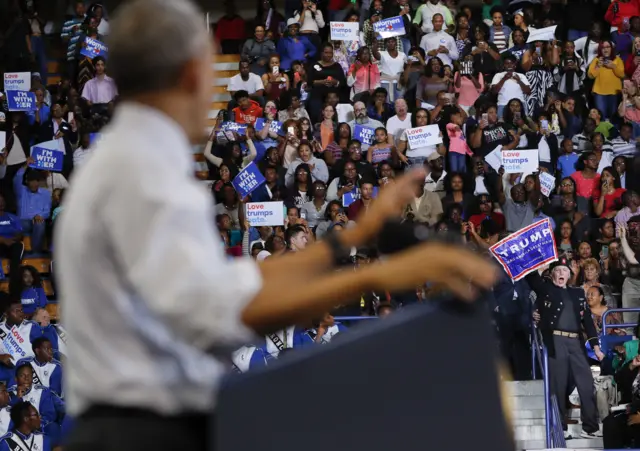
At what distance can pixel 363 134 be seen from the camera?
15.2 metres

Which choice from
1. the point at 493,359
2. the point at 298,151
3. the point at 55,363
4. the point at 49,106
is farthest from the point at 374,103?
the point at 493,359

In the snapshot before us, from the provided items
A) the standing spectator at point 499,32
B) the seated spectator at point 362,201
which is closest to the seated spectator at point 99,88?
the seated spectator at point 362,201

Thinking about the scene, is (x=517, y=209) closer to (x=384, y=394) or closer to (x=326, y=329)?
(x=326, y=329)

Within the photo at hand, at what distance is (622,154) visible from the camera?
599 inches

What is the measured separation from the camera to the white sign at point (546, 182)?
46.6 feet

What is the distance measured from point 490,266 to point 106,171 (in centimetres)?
51

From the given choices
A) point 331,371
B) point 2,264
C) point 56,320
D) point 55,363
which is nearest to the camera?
point 331,371

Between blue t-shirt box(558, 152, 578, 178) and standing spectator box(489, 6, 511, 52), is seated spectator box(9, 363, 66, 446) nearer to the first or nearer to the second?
blue t-shirt box(558, 152, 578, 178)

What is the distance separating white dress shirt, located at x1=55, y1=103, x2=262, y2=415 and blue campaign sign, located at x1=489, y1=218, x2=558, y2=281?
9406mm

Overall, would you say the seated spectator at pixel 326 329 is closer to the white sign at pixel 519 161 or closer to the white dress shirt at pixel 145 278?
the white sign at pixel 519 161

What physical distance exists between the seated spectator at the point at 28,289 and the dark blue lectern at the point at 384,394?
11571 mm

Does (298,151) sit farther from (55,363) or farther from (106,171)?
(106,171)

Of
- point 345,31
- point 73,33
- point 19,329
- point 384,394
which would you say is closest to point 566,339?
point 19,329

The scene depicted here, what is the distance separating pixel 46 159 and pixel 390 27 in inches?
186
